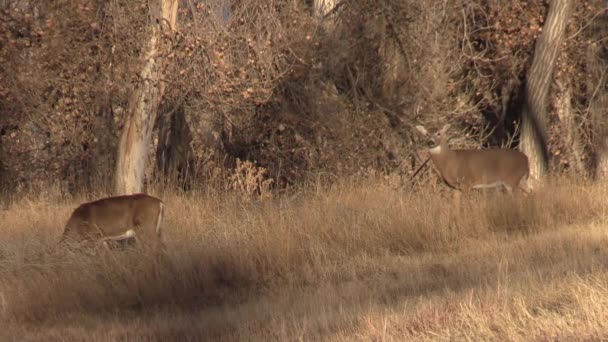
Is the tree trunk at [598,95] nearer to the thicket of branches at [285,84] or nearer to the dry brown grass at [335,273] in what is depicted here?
the thicket of branches at [285,84]

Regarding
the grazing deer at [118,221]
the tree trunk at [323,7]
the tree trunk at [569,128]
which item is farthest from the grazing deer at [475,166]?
the grazing deer at [118,221]

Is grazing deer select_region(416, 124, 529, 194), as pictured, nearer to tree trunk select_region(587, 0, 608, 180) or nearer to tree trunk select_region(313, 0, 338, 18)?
tree trunk select_region(313, 0, 338, 18)

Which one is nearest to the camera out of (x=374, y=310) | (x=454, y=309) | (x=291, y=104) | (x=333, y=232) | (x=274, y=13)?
(x=454, y=309)

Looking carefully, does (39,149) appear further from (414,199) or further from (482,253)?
(482,253)

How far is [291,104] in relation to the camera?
19.7 m

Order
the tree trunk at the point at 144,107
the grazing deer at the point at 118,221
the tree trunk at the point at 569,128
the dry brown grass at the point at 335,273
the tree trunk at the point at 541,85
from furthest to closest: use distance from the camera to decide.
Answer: the tree trunk at the point at 569,128 → the tree trunk at the point at 541,85 → the tree trunk at the point at 144,107 → the grazing deer at the point at 118,221 → the dry brown grass at the point at 335,273

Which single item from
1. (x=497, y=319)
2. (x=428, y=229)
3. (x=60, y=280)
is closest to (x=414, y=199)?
(x=428, y=229)

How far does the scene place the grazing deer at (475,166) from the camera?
16.6 meters

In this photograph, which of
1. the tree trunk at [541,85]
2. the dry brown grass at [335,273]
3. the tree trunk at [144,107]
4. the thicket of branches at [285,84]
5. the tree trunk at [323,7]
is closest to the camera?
the dry brown grass at [335,273]

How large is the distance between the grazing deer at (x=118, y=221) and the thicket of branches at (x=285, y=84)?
4.11 m

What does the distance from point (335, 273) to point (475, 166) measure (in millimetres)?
5899

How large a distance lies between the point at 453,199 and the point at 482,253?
3.34m

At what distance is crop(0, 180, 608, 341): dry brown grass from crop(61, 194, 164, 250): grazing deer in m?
0.37

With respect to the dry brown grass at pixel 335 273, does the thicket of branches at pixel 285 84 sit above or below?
above
